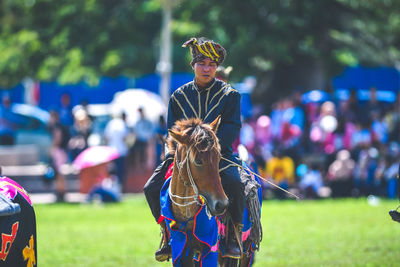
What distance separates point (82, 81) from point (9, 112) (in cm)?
725

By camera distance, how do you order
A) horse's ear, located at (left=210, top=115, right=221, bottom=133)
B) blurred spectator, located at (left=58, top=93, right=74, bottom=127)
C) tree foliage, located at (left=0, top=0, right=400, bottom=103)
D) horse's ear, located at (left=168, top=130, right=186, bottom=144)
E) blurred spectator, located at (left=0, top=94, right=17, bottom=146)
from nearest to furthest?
1. horse's ear, located at (left=168, top=130, right=186, bottom=144)
2. horse's ear, located at (left=210, top=115, right=221, bottom=133)
3. blurred spectator, located at (left=58, top=93, right=74, bottom=127)
4. blurred spectator, located at (left=0, top=94, right=17, bottom=146)
5. tree foliage, located at (left=0, top=0, right=400, bottom=103)

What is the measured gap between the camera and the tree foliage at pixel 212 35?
25.3m

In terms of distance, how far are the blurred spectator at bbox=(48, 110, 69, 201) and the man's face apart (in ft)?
44.7

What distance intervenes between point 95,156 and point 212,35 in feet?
24.3

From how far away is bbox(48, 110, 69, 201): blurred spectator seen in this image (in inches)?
832

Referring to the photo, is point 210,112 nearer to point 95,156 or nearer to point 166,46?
point 95,156

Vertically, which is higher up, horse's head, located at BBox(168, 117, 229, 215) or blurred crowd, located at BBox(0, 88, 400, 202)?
horse's head, located at BBox(168, 117, 229, 215)

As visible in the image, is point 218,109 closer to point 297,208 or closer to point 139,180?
point 297,208

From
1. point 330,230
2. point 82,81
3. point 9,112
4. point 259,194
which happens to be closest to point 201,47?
point 259,194

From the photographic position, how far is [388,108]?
22.6 m

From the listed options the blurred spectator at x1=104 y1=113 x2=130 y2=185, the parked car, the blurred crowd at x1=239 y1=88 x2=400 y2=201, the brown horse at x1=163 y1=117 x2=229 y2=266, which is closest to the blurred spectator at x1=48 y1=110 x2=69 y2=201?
the blurred spectator at x1=104 y1=113 x2=130 y2=185

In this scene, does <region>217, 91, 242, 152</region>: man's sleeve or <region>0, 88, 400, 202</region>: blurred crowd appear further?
<region>0, 88, 400, 202</region>: blurred crowd

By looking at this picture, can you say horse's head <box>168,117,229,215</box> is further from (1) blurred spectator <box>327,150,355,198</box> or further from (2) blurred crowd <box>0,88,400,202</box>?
(1) blurred spectator <box>327,150,355,198</box>

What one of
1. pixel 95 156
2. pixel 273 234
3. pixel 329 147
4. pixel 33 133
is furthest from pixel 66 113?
pixel 273 234
